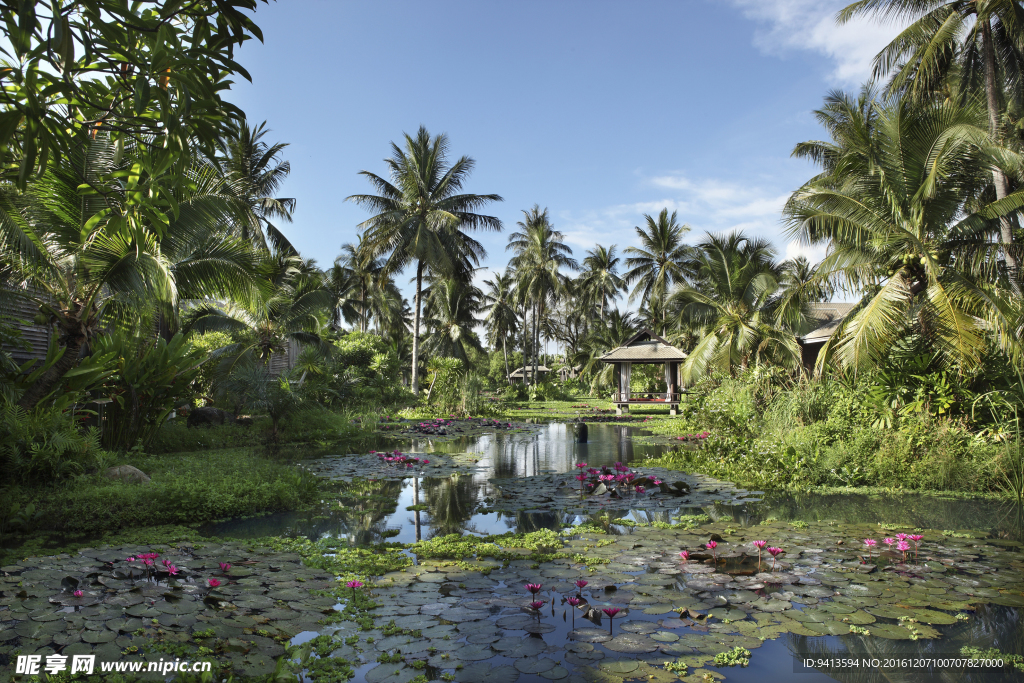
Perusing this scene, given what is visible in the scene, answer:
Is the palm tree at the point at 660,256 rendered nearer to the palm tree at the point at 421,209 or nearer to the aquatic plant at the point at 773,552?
the palm tree at the point at 421,209

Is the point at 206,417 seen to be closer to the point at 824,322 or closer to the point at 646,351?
the point at 646,351

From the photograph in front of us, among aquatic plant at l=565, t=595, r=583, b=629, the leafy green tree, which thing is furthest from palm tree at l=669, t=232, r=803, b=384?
the leafy green tree

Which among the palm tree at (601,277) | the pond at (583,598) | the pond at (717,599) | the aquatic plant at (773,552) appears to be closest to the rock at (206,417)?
the pond at (717,599)

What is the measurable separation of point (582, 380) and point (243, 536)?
129 feet

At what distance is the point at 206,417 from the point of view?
1414 centimetres

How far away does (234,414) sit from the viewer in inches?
626

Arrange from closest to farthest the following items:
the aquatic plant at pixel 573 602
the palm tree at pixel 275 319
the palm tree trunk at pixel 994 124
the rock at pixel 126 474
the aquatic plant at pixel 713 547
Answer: the aquatic plant at pixel 573 602, the aquatic plant at pixel 713 547, the rock at pixel 126 474, the palm tree trunk at pixel 994 124, the palm tree at pixel 275 319

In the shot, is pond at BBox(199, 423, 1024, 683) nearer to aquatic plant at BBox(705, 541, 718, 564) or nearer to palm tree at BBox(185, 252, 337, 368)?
aquatic plant at BBox(705, 541, 718, 564)

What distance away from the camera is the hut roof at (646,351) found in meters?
25.6

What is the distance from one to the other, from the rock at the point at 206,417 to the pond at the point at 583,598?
8691mm

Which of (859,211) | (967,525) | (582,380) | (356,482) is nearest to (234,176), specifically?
(356,482)

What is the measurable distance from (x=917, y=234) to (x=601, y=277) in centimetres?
2966

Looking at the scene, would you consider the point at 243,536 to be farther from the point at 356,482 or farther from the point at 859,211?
the point at 859,211

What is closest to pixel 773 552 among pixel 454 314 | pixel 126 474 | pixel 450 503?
pixel 450 503
